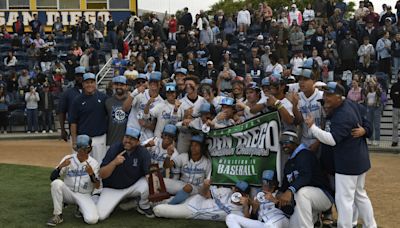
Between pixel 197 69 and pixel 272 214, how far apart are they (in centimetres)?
Result: 1266

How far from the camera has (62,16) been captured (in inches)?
1157

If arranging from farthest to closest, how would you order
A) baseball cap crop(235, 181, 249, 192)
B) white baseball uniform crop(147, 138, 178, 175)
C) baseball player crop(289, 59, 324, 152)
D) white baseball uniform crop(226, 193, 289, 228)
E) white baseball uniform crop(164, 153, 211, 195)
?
white baseball uniform crop(147, 138, 178, 175) → white baseball uniform crop(164, 153, 211, 195) → baseball cap crop(235, 181, 249, 192) → baseball player crop(289, 59, 324, 152) → white baseball uniform crop(226, 193, 289, 228)

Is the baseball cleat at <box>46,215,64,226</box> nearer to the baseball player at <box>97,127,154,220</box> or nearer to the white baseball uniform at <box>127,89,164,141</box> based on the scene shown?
the baseball player at <box>97,127,154,220</box>

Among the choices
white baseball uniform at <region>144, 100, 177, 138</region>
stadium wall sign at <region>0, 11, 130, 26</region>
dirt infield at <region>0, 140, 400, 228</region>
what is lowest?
dirt infield at <region>0, 140, 400, 228</region>

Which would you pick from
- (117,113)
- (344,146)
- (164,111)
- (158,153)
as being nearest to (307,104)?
(344,146)

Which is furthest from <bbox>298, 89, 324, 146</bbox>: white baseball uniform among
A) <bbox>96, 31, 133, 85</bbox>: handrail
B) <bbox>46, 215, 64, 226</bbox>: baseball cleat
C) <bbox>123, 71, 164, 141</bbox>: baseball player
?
<bbox>96, 31, 133, 85</bbox>: handrail

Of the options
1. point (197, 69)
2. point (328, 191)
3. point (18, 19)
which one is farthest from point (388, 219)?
point (18, 19)

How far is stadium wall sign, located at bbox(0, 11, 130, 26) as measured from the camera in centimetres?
2931

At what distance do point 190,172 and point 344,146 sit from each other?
8.00 feet

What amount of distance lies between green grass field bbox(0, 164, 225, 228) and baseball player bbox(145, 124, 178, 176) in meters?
0.87

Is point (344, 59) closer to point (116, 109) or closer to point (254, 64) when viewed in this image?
point (254, 64)

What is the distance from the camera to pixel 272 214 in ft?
22.6

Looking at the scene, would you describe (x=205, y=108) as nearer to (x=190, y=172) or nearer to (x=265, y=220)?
(x=190, y=172)

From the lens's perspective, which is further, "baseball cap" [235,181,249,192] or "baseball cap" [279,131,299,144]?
"baseball cap" [235,181,249,192]
